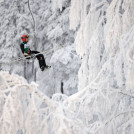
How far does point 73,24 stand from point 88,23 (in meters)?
0.22

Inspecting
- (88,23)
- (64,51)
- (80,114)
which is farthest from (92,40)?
(64,51)

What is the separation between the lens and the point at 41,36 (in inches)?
610

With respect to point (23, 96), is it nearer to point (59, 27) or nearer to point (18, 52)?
point (59, 27)

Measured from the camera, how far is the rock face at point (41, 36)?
12836mm

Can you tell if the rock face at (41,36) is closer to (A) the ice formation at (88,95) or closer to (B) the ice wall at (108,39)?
(B) the ice wall at (108,39)

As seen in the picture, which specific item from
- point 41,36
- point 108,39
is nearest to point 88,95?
point 108,39

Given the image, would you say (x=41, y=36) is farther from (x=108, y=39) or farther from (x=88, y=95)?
(x=108, y=39)

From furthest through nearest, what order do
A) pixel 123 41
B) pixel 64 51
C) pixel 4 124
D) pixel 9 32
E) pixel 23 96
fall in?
pixel 9 32
pixel 64 51
pixel 123 41
pixel 23 96
pixel 4 124

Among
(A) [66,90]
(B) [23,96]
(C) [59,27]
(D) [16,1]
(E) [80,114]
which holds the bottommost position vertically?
(A) [66,90]

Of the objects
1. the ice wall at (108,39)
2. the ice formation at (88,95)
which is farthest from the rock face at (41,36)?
the ice formation at (88,95)

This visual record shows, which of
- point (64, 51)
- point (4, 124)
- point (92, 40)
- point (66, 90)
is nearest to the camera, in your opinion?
point (4, 124)

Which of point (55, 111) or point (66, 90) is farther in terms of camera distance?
A: point (66, 90)

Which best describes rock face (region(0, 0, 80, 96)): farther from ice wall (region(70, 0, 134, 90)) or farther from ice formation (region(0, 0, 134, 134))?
ice formation (region(0, 0, 134, 134))

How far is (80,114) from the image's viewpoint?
2.70m
